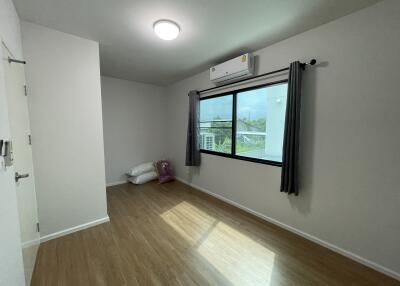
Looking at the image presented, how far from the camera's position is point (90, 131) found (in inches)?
90.3

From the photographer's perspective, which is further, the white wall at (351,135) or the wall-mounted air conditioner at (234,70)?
the wall-mounted air conditioner at (234,70)

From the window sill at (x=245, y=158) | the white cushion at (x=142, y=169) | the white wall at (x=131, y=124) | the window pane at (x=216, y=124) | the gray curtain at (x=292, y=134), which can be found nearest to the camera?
the gray curtain at (x=292, y=134)

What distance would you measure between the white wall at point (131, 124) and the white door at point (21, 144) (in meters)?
2.14

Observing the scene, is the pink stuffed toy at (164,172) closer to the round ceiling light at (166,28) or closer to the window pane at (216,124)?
the window pane at (216,124)

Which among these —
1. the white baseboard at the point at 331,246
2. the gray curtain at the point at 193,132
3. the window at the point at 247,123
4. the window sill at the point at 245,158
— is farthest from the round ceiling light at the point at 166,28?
the white baseboard at the point at 331,246

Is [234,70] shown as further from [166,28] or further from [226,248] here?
[226,248]

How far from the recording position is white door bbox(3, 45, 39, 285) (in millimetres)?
1323

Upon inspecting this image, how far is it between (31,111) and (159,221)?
80.4 inches

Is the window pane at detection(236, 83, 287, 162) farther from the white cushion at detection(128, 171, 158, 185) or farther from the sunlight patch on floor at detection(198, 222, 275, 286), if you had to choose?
the white cushion at detection(128, 171, 158, 185)

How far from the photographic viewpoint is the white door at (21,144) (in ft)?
4.34

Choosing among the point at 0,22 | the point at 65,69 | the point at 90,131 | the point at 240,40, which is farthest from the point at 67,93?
the point at 240,40

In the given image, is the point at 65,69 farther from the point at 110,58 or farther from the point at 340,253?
the point at 340,253

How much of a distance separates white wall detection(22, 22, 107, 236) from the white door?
0.16 meters

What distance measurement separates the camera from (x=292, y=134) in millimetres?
2068
